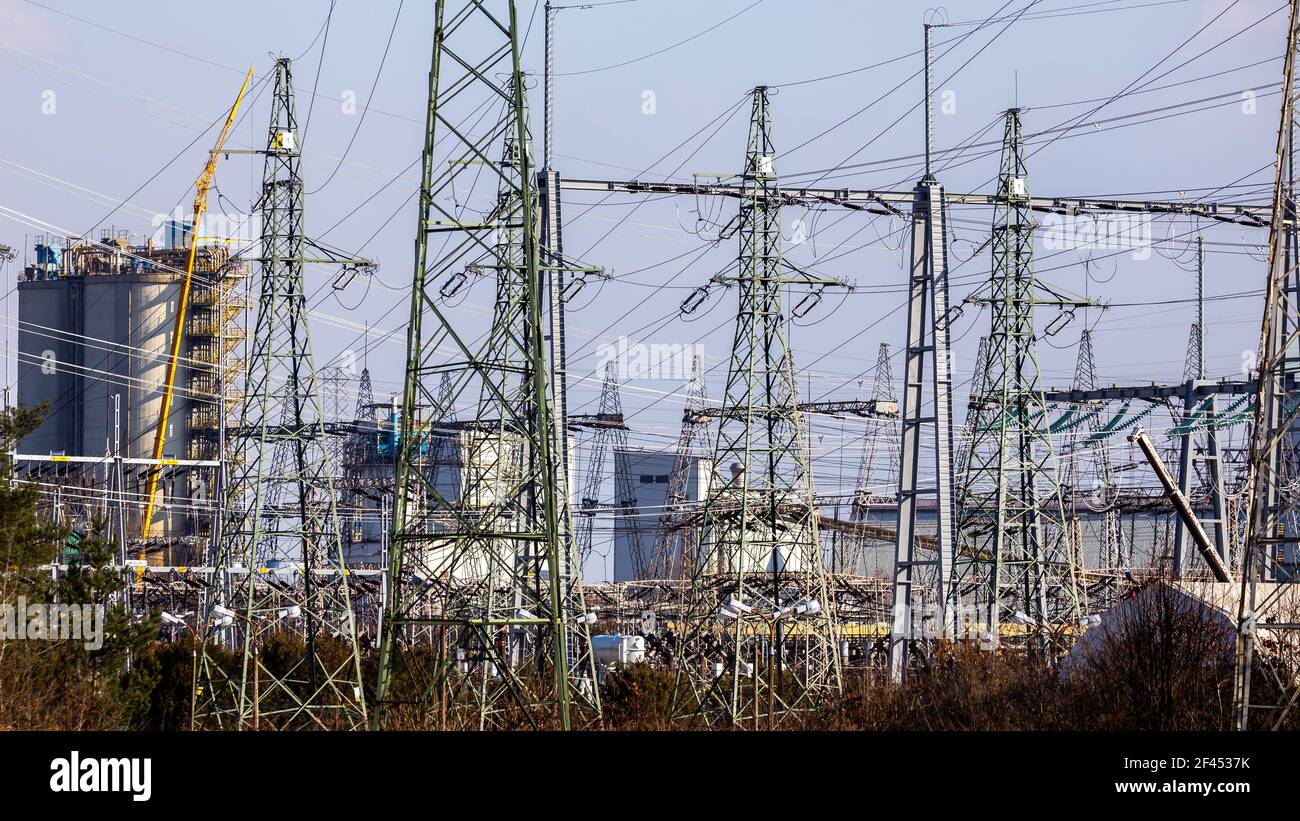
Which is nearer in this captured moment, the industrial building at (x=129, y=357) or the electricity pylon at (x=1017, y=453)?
the electricity pylon at (x=1017, y=453)

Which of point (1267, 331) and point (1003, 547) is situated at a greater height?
point (1267, 331)

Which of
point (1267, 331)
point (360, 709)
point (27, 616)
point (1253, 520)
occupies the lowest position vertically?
point (360, 709)

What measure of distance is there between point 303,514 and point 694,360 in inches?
2147

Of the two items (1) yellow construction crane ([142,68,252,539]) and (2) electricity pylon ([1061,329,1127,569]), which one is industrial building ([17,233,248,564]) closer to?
(1) yellow construction crane ([142,68,252,539])

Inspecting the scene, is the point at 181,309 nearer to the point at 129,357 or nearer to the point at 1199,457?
the point at 129,357

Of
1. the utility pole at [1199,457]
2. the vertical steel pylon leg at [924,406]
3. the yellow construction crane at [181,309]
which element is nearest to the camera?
the vertical steel pylon leg at [924,406]

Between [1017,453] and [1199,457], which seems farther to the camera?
[1199,457]

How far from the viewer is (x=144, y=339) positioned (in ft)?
309

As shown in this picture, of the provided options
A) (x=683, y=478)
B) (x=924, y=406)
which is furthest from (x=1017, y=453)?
(x=683, y=478)

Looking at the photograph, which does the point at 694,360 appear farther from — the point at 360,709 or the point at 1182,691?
the point at 1182,691

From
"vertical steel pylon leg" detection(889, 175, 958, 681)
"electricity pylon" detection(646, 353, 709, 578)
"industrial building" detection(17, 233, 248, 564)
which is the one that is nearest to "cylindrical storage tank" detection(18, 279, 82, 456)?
"industrial building" detection(17, 233, 248, 564)

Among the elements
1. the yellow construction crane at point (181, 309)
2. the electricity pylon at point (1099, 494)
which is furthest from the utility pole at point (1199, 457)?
the yellow construction crane at point (181, 309)

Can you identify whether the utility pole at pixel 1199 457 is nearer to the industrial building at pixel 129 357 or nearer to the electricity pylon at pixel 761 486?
the electricity pylon at pixel 761 486
